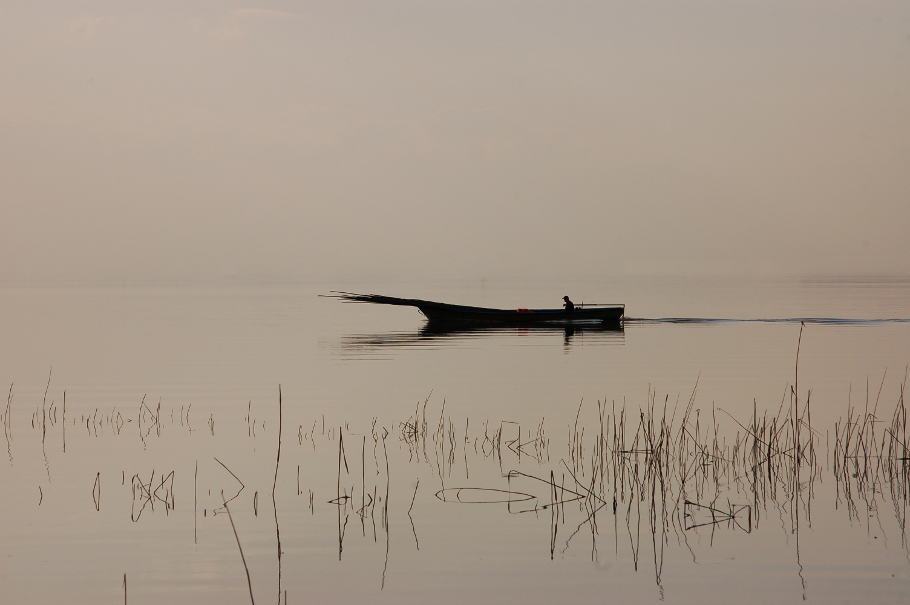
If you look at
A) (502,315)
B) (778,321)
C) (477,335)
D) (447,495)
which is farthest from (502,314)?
(447,495)

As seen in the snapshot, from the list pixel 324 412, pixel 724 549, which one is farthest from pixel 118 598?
pixel 324 412

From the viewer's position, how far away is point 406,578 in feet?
26.0

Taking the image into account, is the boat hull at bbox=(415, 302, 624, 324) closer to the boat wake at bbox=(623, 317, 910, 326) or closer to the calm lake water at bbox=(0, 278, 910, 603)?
the boat wake at bbox=(623, 317, 910, 326)

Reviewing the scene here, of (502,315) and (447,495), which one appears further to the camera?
(502,315)

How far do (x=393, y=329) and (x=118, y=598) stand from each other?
38.0 meters

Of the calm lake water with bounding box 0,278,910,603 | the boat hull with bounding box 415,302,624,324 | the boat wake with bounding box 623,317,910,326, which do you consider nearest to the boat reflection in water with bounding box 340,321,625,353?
the boat hull with bounding box 415,302,624,324

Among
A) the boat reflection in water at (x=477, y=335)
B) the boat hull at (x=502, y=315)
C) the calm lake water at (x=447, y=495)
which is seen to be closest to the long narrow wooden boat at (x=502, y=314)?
the boat hull at (x=502, y=315)

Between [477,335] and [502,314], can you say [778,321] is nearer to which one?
[502,314]

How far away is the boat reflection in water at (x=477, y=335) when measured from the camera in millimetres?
34969

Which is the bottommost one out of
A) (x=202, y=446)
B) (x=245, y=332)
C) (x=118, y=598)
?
(x=118, y=598)

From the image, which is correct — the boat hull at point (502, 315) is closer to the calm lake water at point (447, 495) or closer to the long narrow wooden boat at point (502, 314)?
the long narrow wooden boat at point (502, 314)

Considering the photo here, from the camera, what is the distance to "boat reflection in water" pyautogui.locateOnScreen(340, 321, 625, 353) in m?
35.0

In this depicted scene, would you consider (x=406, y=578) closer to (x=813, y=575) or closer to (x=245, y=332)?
(x=813, y=575)

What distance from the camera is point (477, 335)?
3862 centimetres
